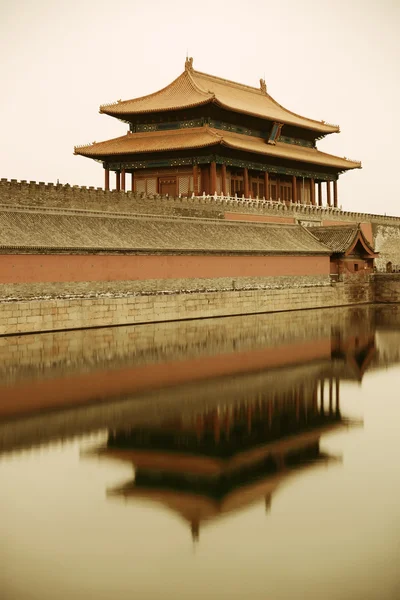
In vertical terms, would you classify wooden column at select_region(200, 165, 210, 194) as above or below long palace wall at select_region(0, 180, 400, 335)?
above

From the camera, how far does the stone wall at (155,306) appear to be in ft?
71.4

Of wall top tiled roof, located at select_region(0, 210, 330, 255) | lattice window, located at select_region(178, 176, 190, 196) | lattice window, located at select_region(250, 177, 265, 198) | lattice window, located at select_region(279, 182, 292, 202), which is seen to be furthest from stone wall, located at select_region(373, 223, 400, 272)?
lattice window, located at select_region(178, 176, 190, 196)

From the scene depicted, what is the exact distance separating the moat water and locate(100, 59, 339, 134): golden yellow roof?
26034 millimetres

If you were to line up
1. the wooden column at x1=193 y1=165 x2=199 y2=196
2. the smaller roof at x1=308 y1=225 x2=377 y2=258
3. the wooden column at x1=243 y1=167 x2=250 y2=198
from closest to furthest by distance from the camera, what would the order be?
the smaller roof at x1=308 y1=225 x2=377 y2=258
the wooden column at x1=193 y1=165 x2=199 y2=196
the wooden column at x1=243 y1=167 x2=250 y2=198

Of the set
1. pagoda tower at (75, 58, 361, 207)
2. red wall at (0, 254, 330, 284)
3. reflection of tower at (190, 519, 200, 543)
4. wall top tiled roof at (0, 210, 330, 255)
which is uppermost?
pagoda tower at (75, 58, 361, 207)

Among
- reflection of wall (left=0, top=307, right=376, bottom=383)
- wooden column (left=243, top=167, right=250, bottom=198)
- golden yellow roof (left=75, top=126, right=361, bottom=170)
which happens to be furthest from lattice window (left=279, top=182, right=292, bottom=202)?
reflection of wall (left=0, top=307, right=376, bottom=383)

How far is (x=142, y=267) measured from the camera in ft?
87.0

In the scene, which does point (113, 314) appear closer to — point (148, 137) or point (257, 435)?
point (257, 435)

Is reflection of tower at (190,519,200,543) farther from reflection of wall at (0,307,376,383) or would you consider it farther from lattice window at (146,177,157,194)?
lattice window at (146,177,157,194)

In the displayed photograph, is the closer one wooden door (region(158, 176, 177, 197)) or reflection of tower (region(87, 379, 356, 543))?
reflection of tower (region(87, 379, 356, 543))

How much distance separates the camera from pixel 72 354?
17.6 m

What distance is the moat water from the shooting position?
596cm

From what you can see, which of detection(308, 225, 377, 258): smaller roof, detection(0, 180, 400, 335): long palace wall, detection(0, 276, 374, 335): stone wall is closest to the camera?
detection(0, 276, 374, 335): stone wall

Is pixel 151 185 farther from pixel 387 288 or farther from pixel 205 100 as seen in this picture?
pixel 387 288
